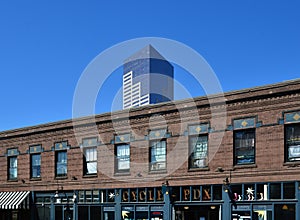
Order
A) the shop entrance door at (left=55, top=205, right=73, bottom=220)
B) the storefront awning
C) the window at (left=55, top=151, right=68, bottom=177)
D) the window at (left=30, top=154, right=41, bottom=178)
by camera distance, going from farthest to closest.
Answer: the window at (left=30, top=154, right=41, bottom=178) < the storefront awning < the window at (left=55, top=151, right=68, bottom=177) < the shop entrance door at (left=55, top=205, right=73, bottom=220)

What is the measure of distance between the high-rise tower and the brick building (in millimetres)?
6685

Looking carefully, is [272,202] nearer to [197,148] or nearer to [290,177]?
[290,177]

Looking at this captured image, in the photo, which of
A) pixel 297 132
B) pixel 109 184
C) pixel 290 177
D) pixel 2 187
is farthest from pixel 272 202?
pixel 2 187

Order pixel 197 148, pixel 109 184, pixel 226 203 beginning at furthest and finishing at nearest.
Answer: pixel 109 184 < pixel 197 148 < pixel 226 203

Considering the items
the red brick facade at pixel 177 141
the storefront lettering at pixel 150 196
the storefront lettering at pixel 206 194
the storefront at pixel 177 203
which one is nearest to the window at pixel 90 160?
the red brick facade at pixel 177 141

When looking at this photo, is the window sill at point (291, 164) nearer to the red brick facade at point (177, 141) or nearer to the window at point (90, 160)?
the red brick facade at point (177, 141)

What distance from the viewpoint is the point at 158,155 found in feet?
84.5

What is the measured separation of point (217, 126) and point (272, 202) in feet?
14.3

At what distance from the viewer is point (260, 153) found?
72.2 ft

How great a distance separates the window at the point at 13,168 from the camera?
33.3 metres

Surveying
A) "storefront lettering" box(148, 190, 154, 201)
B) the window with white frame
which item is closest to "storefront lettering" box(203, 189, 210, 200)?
"storefront lettering" box(148, 190, 154, 201)

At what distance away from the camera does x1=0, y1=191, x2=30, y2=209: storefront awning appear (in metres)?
31.3

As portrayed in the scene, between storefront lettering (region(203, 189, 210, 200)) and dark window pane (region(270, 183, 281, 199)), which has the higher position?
dark window pane (region(270, 183, 281, 199))

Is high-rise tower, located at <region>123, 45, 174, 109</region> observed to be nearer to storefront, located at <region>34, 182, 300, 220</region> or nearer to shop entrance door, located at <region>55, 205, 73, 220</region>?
storefront, located at <region>34, 182, 300, 220</region>
